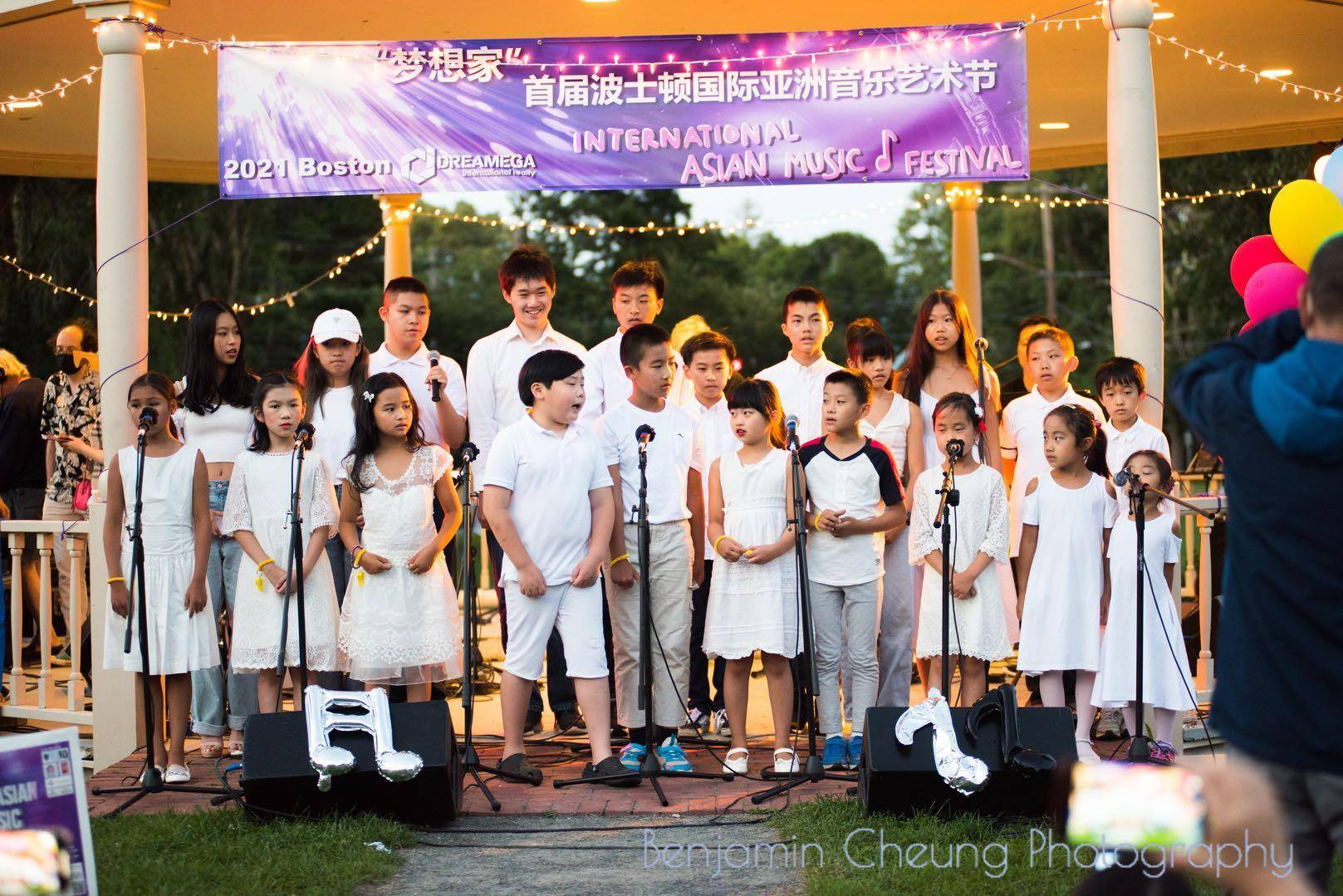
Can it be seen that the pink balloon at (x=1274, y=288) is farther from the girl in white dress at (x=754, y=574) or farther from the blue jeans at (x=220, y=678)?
the blue jeans at (x=220, y=678)

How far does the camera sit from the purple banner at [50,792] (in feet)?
13.6

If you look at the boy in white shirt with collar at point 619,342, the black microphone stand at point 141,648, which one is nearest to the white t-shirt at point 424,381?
the boy in white shirt with collar at point 619,342

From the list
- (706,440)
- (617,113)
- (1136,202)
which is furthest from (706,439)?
(1136,202)

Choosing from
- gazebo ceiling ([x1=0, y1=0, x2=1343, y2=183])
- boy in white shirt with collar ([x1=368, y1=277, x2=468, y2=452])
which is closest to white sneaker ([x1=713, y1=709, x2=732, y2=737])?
boy in white shirt with collar ([x1=368, y1=277, x2=468, y2=452])

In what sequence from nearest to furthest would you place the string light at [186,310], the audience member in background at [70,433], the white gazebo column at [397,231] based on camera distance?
the audience member in background at [70,433] → the white gazebo column at [397,231] → the string light at [186,310]

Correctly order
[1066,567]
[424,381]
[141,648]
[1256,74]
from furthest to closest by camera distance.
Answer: [1256,74] < [424,381] < [1066,567] < [141,648]

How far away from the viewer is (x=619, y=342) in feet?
24.6

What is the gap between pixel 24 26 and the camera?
830cm

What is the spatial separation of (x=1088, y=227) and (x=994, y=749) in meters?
33.1

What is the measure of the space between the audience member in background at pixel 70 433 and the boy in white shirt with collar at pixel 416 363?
2724 millimetres

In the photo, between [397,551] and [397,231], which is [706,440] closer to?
[397,551]

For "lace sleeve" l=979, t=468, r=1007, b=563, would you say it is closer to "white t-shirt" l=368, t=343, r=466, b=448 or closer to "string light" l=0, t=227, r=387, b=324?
"white t-shirt" l=368, t=343, r=466, b=448

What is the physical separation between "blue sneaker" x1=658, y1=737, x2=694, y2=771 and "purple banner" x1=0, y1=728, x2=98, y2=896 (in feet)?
8.71

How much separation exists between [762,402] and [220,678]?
2.89 m
